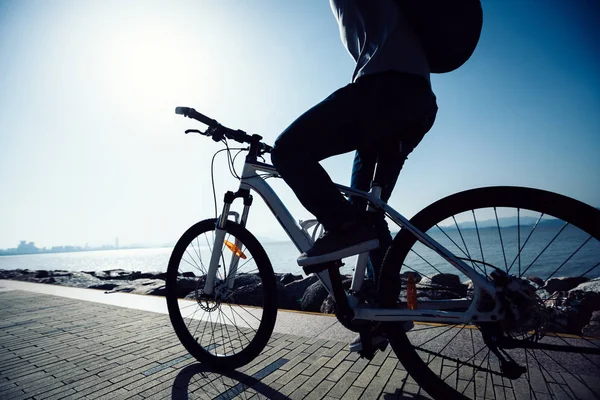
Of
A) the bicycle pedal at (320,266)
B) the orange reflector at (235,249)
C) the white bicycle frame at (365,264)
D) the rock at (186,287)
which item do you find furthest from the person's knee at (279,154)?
the rock at (186,287)

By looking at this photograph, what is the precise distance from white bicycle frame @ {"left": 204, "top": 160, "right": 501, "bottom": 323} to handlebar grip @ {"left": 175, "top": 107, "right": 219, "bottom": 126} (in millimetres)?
401

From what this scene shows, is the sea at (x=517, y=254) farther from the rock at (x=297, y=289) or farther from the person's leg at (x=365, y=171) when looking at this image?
the rock at (x=297, y=289)

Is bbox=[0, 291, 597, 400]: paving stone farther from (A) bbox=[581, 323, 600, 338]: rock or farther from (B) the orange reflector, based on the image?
(A) bbox=[581, 323, 600, 338]: rock

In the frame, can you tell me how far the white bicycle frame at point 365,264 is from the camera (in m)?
1.45

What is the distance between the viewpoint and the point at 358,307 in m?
1.76

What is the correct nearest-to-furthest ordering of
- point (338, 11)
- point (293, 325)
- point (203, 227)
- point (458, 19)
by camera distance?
point (458, 19)
point (338, 11)
point (203, 227)
point (293, 325)

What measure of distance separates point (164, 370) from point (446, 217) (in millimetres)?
2191

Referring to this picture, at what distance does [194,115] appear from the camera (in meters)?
2.16

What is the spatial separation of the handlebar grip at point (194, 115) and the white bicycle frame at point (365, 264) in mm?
401

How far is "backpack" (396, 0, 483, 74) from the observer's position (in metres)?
1.50

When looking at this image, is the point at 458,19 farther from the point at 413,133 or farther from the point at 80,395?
the point at 80,395

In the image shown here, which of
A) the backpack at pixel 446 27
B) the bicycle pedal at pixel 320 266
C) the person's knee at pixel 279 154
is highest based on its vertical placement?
the backpack at pixel 446 27

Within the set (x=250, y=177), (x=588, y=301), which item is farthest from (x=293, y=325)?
(x=588, y=301)

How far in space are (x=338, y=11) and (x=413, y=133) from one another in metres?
0.85
